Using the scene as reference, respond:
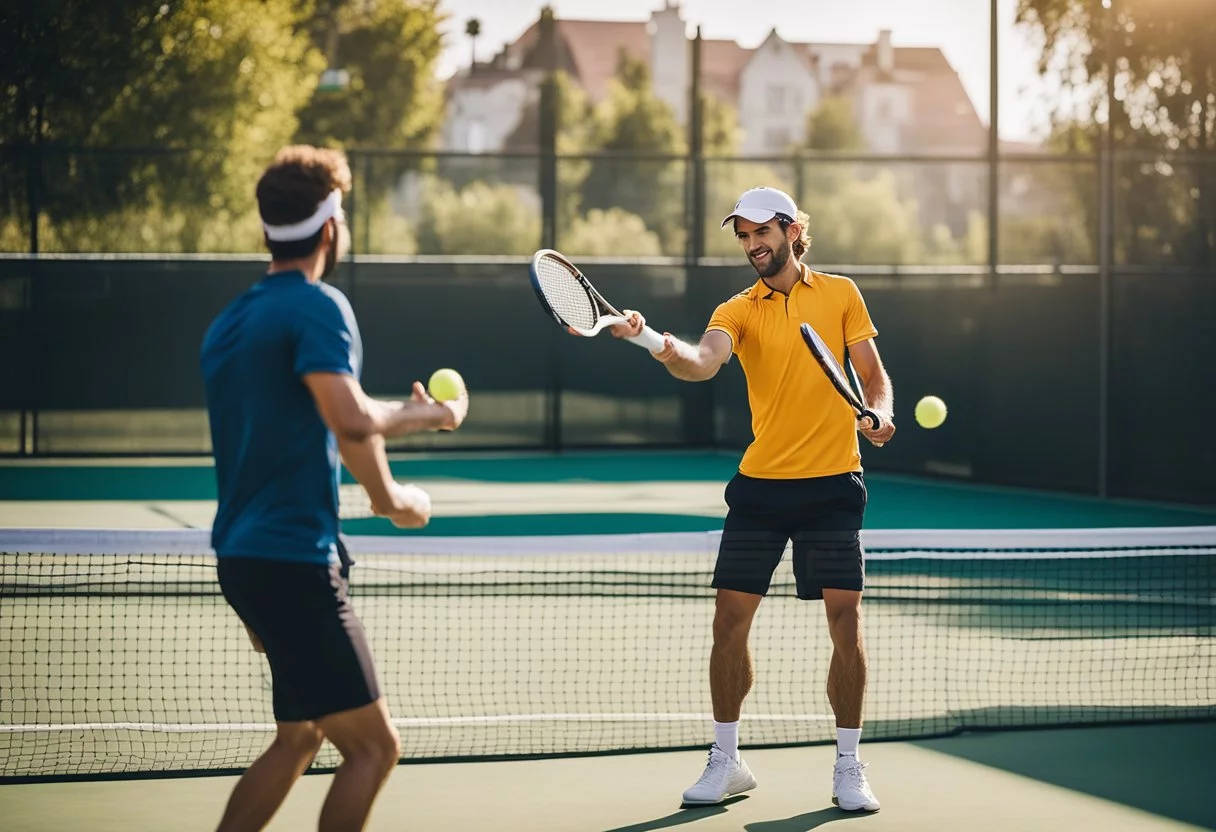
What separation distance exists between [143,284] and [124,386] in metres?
1.03

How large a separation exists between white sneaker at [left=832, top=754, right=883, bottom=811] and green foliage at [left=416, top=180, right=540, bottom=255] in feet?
103

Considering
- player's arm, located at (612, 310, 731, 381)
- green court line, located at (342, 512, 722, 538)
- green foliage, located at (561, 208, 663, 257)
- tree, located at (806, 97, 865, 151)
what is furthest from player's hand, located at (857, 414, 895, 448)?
tree, located at (806, 97, 865, 151)

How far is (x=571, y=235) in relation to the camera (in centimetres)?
2602

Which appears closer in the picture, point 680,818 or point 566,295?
point 566,295

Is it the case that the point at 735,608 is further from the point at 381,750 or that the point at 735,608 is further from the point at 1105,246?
the point at 1105,246

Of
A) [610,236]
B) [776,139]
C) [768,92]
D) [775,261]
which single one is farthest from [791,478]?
[776,139]

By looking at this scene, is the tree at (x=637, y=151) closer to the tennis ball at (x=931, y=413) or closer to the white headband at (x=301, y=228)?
the tennis ball at (x=931, y=413)

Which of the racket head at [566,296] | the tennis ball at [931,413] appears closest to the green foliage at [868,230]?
the tennis ball at [931,413]

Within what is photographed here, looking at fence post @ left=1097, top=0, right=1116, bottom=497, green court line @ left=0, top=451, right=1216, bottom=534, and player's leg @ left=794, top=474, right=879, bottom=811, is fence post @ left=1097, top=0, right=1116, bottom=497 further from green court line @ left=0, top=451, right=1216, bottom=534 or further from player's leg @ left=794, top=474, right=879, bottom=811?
player's leg @ left=794, top=474, right=879, bottom=811

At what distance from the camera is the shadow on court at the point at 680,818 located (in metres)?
4.77

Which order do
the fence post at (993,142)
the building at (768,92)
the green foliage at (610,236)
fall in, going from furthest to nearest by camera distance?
the building at (768,92)
the green foliage at (610,236)
the fence post at (993,142)

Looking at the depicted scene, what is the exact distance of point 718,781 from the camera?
502cm

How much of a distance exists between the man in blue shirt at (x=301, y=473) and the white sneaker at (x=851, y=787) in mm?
1832

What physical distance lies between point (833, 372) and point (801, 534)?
0.50 meters
